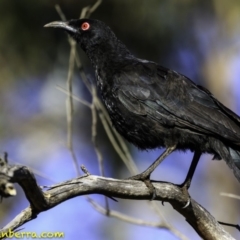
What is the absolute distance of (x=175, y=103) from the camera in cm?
563

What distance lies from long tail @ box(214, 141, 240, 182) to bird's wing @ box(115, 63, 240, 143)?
0.39 ft

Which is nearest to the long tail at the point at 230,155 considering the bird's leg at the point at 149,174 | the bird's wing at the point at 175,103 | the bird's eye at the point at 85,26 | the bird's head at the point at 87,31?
the bird's wing at the point at 175,103

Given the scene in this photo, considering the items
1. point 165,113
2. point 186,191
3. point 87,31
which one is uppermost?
point 87,31

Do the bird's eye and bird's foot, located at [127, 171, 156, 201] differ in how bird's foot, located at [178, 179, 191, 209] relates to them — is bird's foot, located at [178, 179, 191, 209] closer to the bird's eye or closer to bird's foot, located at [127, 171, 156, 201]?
bird's foot, located at [127, 171, 156, 201]

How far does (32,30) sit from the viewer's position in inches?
448

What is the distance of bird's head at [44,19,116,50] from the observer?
259 inches

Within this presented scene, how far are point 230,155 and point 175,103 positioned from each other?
2.26ft

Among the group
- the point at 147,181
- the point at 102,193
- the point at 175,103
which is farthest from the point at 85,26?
the point at 102,193

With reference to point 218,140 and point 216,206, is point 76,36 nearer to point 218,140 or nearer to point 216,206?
point 218,140

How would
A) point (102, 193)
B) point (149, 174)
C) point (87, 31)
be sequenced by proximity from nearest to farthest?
point (102, 193) → point (149, 174) → point (87, 31)

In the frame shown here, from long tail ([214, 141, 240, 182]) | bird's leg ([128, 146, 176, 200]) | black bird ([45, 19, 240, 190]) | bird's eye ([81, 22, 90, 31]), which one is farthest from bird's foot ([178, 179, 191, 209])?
bird's eye ([81, 22, 90, 31])

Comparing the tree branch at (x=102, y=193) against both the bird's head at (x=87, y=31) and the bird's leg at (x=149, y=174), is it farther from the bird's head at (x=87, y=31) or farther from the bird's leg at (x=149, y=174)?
the bird's head at (x=87, y=31)

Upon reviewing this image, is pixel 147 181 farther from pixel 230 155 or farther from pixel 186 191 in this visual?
pixel 230 155

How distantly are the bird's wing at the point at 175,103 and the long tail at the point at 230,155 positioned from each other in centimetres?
12
